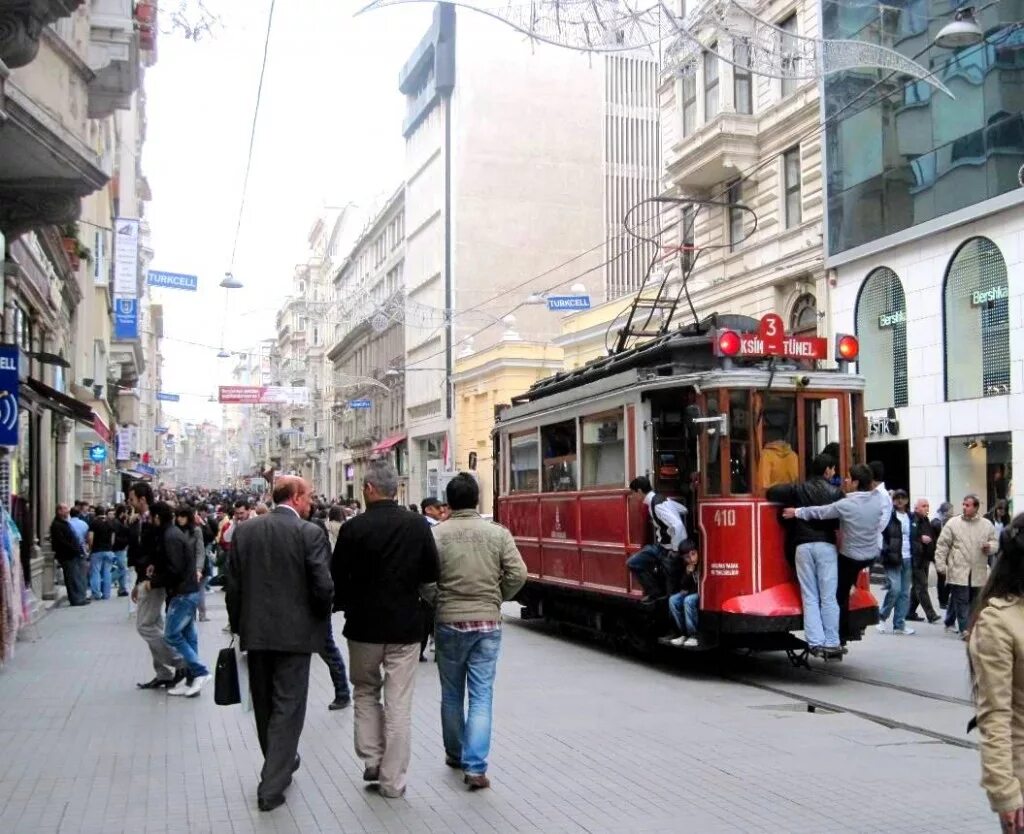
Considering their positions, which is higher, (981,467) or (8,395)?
(8,395)

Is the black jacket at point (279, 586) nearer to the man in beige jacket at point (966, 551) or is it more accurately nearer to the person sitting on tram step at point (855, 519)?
the person sitting on tram step at point (855, 519)

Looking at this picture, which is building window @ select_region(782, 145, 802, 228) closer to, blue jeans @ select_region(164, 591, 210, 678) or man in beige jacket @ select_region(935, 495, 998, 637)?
man in beige jacket @ select_region(935, 495, 998, 637)

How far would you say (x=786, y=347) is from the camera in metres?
11.7

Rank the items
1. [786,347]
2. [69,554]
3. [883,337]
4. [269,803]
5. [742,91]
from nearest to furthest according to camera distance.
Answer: [269,803]
[786,347]
[69,554]
[883,337]
[742,91]

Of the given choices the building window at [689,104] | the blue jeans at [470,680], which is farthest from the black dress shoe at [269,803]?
the building window at [689,104]

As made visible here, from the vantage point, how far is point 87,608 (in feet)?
66.0

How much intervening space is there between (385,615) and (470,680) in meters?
0.78

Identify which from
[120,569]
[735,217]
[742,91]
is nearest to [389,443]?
[735,217]

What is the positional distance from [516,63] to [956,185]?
3543 centimetres

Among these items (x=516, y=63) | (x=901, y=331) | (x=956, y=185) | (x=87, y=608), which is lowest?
(x=87, y=608)

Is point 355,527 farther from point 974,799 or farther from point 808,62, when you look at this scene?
point 808,62

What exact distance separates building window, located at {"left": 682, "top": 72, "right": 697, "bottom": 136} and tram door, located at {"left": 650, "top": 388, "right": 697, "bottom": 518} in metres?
19.0

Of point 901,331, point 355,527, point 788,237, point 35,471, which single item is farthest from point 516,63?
point 355,527

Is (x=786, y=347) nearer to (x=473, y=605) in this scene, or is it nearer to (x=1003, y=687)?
(x=473, y=605)
